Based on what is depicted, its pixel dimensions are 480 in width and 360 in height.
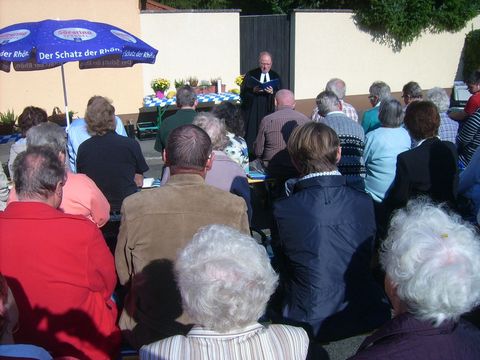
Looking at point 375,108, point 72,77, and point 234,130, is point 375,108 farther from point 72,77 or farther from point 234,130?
point 72,77

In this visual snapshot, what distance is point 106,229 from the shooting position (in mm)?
3922

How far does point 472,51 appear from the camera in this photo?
16.7m

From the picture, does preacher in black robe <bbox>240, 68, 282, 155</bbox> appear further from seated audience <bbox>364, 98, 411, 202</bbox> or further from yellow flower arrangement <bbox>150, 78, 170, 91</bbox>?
yellow flower arrangement <bbox>150, 78, 170, 91</bbox>

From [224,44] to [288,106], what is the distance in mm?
7916

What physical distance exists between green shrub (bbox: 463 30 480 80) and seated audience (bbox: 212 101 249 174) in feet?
45.7

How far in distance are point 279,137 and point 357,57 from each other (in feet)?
35.7

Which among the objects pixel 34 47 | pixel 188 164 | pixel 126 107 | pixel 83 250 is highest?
pixel 34 47

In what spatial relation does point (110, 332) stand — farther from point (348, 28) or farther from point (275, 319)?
point (348, 28)

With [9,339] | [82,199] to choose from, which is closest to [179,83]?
[82,199]

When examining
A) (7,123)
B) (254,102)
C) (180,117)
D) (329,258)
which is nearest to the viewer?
(329,258)

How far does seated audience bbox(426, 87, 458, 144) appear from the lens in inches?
208

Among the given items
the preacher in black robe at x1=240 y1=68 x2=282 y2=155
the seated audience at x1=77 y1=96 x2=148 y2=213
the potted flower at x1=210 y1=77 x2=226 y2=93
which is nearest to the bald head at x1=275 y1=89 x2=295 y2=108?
the seated audience at x1=77 y1=96 x2=148 y2=213

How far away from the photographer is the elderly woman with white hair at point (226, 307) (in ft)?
5.58

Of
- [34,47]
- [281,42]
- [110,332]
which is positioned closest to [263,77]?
[34,47]
